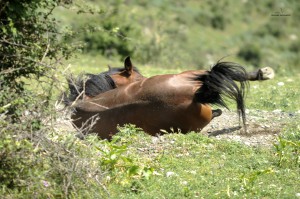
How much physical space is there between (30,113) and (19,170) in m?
0.66

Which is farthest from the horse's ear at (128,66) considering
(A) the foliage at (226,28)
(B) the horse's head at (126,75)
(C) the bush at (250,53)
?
(C) the bush at (250,53)

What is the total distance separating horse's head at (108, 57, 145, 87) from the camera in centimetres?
1070

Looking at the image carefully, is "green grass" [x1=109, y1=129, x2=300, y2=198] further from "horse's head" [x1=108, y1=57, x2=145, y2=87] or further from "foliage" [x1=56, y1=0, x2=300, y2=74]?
"foliage" [x1=56, y1=0, x2=300, y2=74]

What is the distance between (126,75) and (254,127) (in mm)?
2465

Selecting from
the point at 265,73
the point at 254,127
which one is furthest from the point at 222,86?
the point at 265,73

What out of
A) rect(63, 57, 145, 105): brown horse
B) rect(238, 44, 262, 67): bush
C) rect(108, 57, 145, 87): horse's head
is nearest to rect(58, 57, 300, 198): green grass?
rect(63, 57, 145, 105): brown horse

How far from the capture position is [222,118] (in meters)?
10.2

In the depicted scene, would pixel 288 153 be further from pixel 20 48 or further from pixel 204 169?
pixel 20 48

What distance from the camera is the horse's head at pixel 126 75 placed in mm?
10695

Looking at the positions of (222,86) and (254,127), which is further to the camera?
(254,127)

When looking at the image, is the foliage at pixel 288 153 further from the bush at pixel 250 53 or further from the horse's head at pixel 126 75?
the bush at pixel 250 53

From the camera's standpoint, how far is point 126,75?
35.5 ft

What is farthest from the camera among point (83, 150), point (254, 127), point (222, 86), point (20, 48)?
point (254, 127)

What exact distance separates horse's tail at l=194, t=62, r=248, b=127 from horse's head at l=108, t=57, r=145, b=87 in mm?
2173
